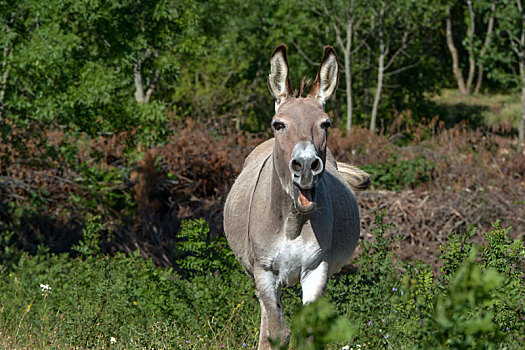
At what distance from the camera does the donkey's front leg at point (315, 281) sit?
4277 millimetres

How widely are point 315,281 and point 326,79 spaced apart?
134cm

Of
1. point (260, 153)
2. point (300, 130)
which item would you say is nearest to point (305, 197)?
point (300, 130)

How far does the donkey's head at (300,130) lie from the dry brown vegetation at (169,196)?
18.8ft

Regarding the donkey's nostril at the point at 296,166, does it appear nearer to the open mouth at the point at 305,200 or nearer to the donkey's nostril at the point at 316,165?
the donkey's nostril at the point at 316,165

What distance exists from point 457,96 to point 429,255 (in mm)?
24855

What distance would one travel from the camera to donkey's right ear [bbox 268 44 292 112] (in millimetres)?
4344

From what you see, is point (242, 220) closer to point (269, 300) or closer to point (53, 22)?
point (269, 300)

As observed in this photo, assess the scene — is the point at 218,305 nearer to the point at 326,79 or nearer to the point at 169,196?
the point at 326,79

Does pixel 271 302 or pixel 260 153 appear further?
pixel 260 153

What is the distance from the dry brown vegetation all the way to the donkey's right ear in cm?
563

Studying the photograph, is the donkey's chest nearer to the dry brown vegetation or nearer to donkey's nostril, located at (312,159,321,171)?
donkey's nostril, located at (312,159,321,171)


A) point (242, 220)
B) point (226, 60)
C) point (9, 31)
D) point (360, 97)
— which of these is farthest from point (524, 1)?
point (242, 220)

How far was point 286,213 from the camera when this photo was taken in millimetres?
4316

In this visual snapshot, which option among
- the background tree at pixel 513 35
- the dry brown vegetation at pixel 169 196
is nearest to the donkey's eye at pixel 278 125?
the dry brown vegetation at pixel 169 196
